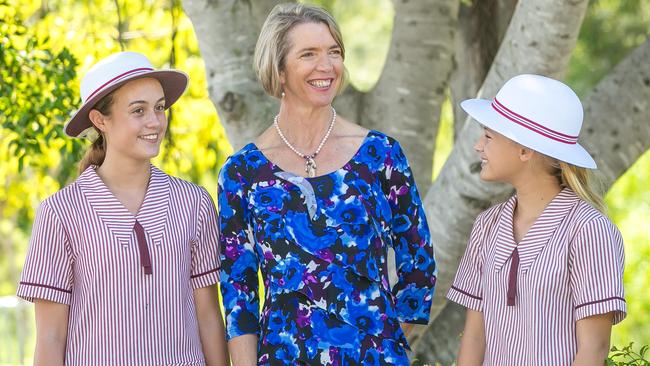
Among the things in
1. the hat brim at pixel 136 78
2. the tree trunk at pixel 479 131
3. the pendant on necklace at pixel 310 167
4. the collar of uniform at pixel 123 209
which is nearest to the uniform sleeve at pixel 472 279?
the pendant on necklace at pixel 310 167

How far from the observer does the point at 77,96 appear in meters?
5.76

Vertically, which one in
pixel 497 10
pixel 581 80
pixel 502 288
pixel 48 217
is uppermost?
pixel 581 80

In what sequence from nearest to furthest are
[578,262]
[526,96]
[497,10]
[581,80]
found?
[578,262]
[526,96]
[497,10]
[581,80]

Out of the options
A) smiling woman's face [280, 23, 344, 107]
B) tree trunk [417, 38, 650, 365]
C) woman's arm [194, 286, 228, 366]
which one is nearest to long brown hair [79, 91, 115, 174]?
woman's arm [194, 286, 228, 366]

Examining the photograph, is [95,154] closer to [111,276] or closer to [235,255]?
[111,276]

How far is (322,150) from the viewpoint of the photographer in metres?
3.48

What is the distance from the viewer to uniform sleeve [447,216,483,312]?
3.45 metres

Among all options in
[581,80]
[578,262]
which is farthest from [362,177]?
[581,80]

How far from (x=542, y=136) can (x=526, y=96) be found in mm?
144

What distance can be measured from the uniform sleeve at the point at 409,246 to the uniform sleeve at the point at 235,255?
1.51 ft

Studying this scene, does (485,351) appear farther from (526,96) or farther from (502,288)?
(526,96)

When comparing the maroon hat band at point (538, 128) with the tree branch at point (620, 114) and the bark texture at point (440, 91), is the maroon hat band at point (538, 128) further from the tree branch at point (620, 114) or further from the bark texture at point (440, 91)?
the tree branch at point (620, 114)

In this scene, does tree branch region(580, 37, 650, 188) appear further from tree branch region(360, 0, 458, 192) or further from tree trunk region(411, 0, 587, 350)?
tree branch region(360, 0, 458, 192)

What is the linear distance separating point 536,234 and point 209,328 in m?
1.06
